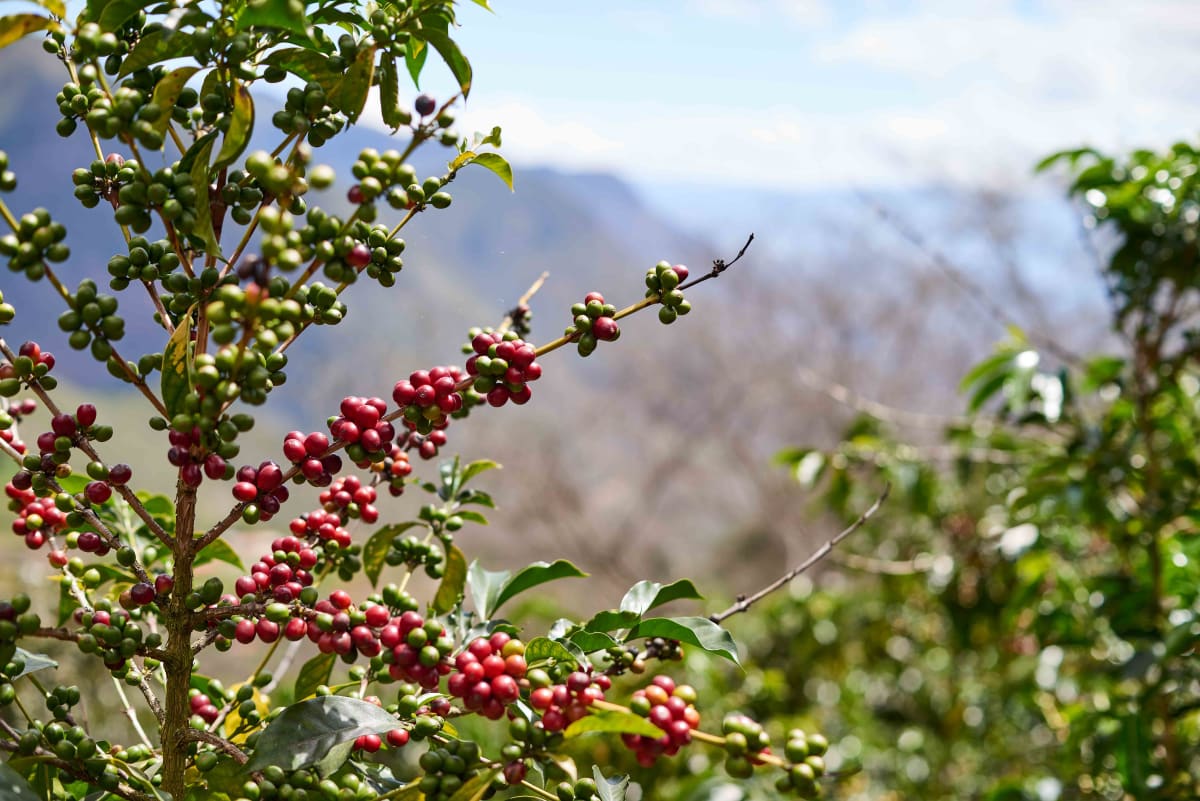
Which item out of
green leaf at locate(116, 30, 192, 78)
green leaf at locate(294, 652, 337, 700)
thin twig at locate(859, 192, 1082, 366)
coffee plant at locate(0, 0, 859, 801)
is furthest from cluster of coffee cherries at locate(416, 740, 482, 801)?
thin twig at locate(859, 192, 1082, 366)

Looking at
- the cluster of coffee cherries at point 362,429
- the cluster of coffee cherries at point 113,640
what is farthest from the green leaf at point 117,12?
the cluster of coffee cherries at point 113,640

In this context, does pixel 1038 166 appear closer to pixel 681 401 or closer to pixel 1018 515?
pixel 1018 515

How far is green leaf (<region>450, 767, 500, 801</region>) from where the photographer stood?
0.48m

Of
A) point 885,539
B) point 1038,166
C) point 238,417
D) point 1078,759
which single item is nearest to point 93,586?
point 238,417

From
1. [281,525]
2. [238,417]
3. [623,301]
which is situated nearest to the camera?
[238,417]

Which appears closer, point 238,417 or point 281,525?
point 238,417

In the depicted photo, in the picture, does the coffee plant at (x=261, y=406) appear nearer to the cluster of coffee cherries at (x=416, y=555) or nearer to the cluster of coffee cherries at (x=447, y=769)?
the cluster of coffee cherries at (x=447, y=769)

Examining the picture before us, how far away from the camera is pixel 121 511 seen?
0.82 meters

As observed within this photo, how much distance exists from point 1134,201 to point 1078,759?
Answer: 1231 mm

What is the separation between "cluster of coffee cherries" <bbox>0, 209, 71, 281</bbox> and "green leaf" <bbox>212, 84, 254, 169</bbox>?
3.6 inches

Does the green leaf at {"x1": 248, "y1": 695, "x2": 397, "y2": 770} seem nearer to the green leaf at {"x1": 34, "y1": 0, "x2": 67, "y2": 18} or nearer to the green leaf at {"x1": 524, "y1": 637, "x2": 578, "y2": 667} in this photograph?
the green leaf at {"x1": 524, "y1": 637, "x2": 578, "y2": 667}

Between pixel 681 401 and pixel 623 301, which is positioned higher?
pixel 681 401

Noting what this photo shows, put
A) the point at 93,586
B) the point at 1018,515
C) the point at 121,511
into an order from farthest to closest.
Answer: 1. the point at 1018,515
2. the point at 121,511
3. the point at 93,586

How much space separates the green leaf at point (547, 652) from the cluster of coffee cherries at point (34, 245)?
0.34 meters
